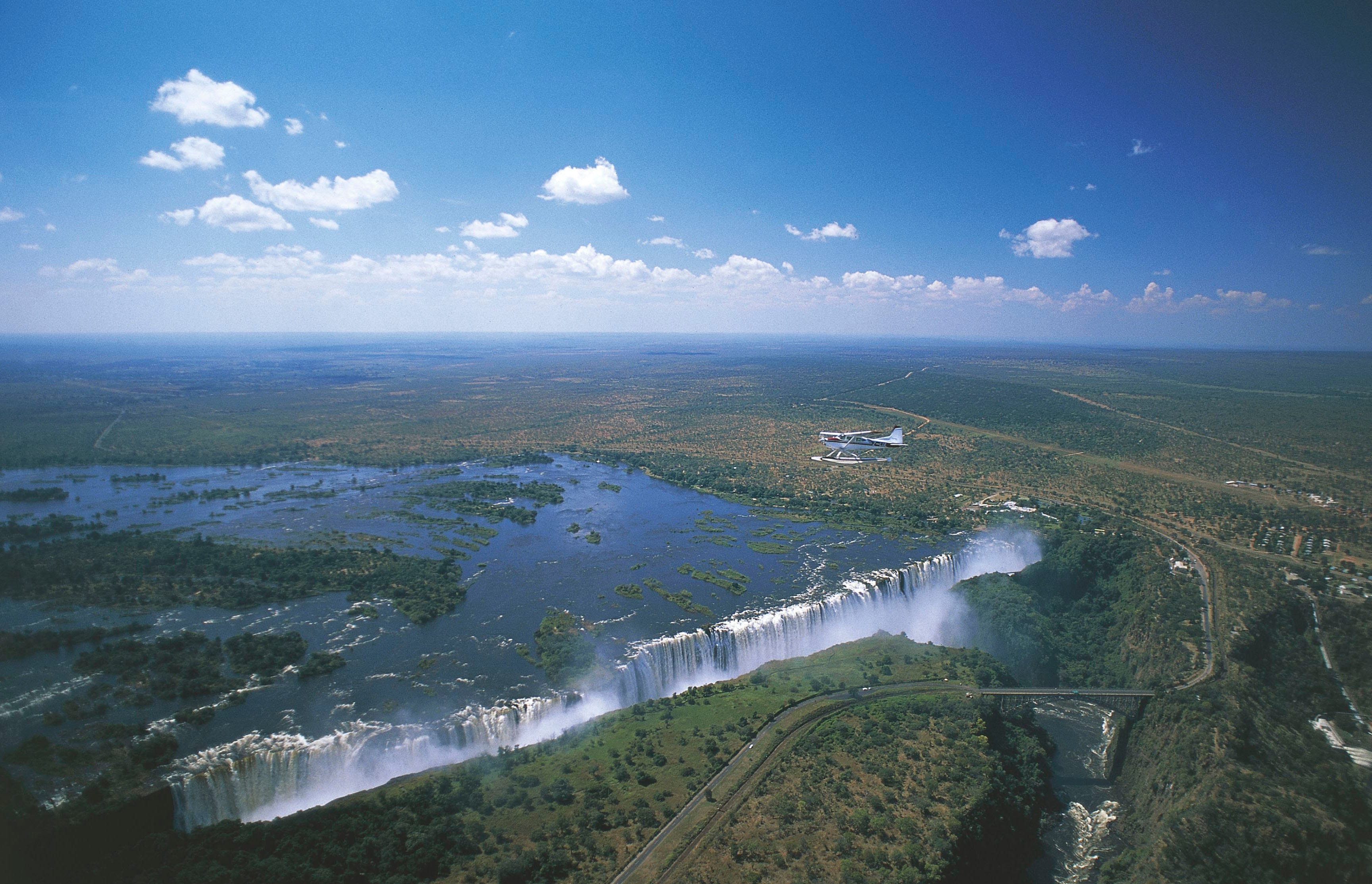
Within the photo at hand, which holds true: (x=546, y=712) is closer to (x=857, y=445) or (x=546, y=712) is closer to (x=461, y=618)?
(x=461, y=618)

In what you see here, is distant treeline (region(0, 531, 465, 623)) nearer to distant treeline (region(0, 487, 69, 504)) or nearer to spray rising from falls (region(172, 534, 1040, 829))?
spray rising from falls (region(172, 534, 1040, 829))

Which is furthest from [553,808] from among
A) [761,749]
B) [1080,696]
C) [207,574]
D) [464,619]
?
[207,574]

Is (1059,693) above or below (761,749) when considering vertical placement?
below

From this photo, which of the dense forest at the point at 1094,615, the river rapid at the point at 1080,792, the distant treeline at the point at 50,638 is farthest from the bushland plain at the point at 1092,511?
the distant treeline at the point at 50,638

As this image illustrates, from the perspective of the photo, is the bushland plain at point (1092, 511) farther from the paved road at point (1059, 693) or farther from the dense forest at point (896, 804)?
the paved road at point (1059, 693)

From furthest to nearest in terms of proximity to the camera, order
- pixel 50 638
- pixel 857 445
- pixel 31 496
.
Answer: pixel 857 445, pixel 31 496, pixel 50 638

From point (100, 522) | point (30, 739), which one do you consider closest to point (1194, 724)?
point (30, 739)

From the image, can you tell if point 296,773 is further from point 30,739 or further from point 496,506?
point 496,506
